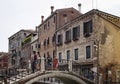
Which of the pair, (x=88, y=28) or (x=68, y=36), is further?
(x=68, y=36)

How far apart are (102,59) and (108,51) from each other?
2.85ft

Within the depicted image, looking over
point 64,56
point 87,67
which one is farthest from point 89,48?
point 64,56

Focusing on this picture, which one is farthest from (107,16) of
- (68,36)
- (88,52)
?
(68,36)

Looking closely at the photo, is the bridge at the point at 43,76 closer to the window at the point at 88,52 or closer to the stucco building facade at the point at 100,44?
the stucco building facade at the point at 100,44

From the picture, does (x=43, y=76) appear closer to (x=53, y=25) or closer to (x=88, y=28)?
(x=88, y=28)

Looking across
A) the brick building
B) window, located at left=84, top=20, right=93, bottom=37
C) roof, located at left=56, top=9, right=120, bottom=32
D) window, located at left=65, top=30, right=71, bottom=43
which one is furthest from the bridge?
the brick building

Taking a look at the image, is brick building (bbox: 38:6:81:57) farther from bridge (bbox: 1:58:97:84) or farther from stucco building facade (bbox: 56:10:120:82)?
bridge (bbox: 1:58:97:84)

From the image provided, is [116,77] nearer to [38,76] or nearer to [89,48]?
[89,48]

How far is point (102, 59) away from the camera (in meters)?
25.6

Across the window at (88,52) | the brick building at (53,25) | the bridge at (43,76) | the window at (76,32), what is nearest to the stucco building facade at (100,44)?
the window at (88,52)

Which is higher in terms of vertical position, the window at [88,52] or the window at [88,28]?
the window at [88,28]

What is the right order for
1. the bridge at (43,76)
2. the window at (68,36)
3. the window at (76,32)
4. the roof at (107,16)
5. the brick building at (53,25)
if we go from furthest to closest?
the brick building at (53,25) → the window at (68,36) → the window at (76,32) → the roof at (107,16) → the bridge at (43,76)

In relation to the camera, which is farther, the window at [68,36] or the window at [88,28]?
the window at [68,36]

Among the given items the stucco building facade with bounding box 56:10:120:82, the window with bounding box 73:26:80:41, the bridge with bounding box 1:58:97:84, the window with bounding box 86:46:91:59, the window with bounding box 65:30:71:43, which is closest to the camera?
the bridge with bounding box 1:58:97:84
